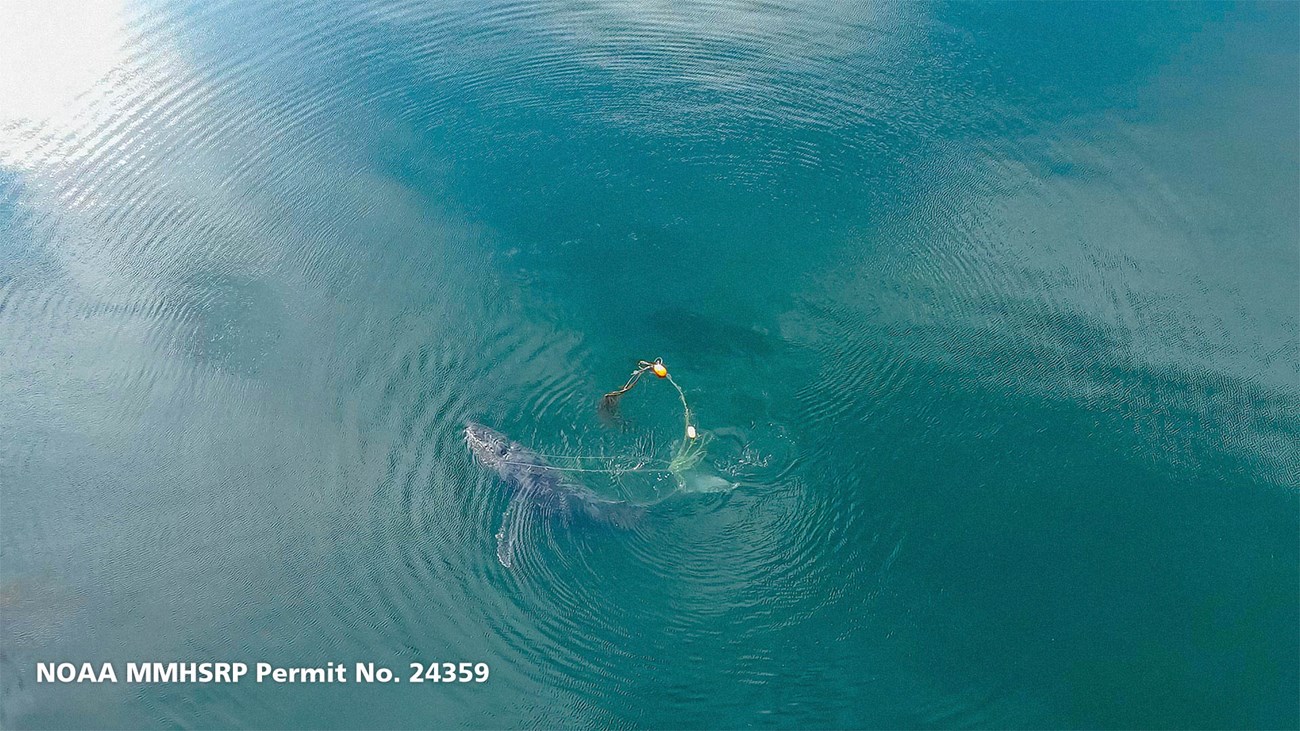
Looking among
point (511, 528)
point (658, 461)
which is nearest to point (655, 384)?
point (658, 461)

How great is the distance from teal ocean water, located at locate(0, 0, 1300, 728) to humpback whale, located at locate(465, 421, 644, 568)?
0.24 m

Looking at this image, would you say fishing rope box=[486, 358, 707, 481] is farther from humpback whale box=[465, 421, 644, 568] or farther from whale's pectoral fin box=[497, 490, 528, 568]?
whale's pectoral fin box=[497, 490, 528, 568]

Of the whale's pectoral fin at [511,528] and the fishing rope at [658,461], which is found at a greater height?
the fishing rope at [658,461]

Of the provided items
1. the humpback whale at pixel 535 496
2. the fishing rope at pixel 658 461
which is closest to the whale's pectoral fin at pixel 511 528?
the humpback whale at pixel 535 496

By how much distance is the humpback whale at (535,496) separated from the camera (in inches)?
546

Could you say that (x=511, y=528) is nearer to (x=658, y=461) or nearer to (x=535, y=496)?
(x=535, y=496)

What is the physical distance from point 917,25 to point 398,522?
17011 millimetres

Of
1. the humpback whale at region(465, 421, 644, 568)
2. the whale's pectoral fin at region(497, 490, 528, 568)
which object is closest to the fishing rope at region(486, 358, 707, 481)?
the humpback whale at region(465, 421, 644, 568)

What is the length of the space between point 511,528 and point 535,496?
0.65m

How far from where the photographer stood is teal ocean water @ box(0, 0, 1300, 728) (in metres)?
13.0

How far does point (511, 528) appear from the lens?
1395cm

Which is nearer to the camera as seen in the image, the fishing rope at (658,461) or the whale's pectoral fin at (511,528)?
the whale's pectoral fin at (511,528)

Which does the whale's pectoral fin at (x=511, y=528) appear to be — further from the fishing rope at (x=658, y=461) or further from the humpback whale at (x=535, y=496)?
the fishing rope at (x=658, y=461)

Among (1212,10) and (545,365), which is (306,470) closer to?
(545,365)
